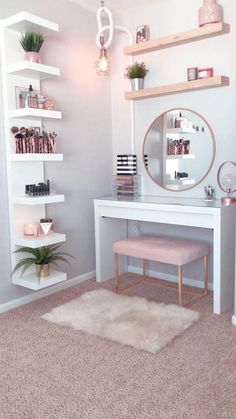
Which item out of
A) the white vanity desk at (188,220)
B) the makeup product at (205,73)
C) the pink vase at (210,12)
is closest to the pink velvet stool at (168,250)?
the white vanity desk at (188,220)

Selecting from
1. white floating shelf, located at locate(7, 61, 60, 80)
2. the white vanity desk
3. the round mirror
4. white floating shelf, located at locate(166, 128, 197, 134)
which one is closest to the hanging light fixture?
white floating shelf, located at locate(7, 61, 60, 80)

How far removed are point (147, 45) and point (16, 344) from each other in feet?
8.02

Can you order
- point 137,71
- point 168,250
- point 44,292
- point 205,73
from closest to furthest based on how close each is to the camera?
point 168,250
point 205,73
point 44,292
point 137,71

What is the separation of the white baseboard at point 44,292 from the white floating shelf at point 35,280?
0.56ft

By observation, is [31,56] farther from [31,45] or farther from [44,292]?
[44,292]

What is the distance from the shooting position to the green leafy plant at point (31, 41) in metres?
2.56

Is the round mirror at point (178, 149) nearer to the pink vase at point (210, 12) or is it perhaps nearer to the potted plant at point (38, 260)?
the pink vase at point (210, 12)

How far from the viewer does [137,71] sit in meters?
3.21

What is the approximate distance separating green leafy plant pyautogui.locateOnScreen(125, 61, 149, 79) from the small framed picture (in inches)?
7.7

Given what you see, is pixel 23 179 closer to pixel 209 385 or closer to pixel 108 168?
pixel 108 168

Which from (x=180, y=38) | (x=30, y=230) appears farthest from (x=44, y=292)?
(x=180, y=38)

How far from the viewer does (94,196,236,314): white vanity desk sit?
2.56 metres

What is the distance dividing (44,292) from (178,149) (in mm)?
1576

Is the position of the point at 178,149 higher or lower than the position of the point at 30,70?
lower
